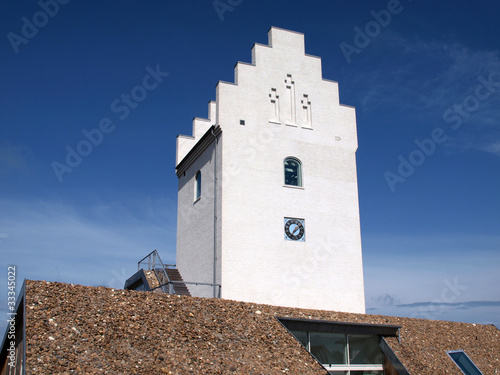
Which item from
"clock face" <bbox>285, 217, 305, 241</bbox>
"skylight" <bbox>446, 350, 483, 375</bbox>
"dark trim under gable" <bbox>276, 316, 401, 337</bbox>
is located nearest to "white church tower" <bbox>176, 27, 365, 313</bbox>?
"clock face" <bbox>285, 217, 305, 241</bbox>

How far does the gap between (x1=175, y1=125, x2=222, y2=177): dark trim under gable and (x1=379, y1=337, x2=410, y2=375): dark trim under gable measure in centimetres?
1085

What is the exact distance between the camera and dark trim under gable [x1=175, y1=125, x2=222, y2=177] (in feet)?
77.7

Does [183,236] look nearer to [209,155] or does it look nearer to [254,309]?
[209,155]

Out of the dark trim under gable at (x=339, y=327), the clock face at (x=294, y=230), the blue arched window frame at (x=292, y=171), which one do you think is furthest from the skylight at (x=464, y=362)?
the blue arched window frame at (x=292, y=171)

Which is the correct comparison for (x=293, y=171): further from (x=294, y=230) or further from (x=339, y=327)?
(x=339, y=327)

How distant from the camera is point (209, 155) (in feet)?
80.3

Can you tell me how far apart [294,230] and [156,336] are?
410 inches

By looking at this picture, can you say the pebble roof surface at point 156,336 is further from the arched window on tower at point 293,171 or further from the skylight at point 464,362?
the arched window on tower at point 293,171

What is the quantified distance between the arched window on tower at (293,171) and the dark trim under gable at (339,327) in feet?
24.9

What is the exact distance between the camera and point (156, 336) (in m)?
13.9

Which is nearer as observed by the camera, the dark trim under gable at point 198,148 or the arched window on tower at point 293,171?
the dark trim under gable at point 198,148

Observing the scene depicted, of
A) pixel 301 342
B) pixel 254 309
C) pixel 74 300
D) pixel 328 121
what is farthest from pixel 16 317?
pixel 328 121

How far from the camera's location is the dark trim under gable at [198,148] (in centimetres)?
2369

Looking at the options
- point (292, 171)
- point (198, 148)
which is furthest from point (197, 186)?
point (292, 171)
